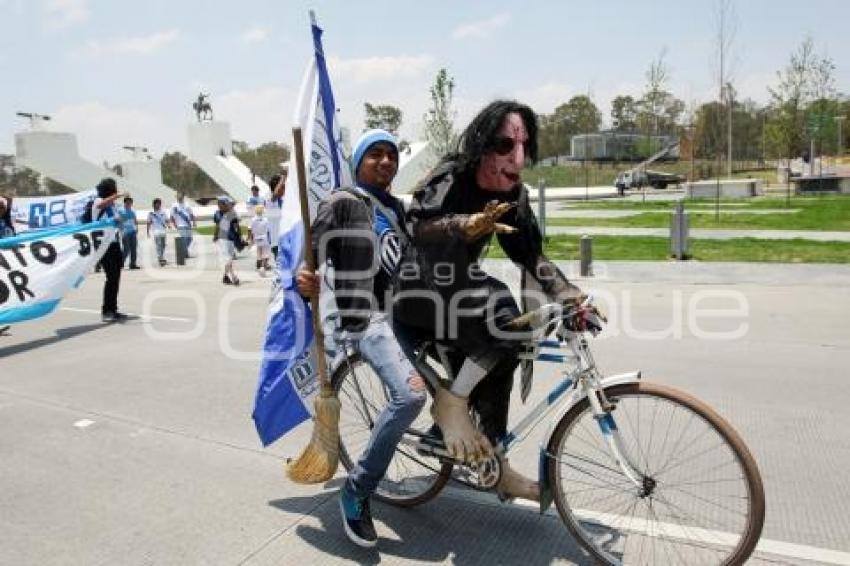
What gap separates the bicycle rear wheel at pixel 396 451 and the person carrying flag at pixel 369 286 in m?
0.31

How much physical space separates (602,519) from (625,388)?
81 cm

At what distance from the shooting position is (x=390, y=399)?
305 cm

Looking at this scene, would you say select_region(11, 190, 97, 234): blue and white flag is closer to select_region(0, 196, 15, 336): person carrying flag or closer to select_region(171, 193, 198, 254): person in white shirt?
select_region(171, 193, 198, 254): person in white shirt

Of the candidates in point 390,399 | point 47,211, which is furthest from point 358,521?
point 47,211

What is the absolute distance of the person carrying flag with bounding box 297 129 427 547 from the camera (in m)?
3.03

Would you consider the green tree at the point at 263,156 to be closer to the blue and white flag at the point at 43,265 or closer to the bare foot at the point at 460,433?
the blue and white flag at the point at 43,265

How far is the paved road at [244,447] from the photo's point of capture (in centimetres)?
319

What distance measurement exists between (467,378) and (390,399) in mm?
357

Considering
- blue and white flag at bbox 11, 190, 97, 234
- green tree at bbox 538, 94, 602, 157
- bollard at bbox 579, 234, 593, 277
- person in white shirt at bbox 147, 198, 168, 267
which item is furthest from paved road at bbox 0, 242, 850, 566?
green tree at bbox 538, 94, 602, 157

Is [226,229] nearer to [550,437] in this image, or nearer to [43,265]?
[43,265]

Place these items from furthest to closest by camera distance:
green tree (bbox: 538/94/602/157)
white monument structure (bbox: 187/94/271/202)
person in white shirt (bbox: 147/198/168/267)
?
green tree (bbox: 538/94/602/157) < white monument structure (bbox: 187/94/271/202) < person in white shirt (bbox: 147/198/168/267)

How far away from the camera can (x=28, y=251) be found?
8.38m

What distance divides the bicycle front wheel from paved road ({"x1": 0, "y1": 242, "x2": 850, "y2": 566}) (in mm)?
191

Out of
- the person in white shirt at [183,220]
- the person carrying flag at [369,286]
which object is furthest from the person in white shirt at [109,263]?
the person in white shirt at [183,220]
